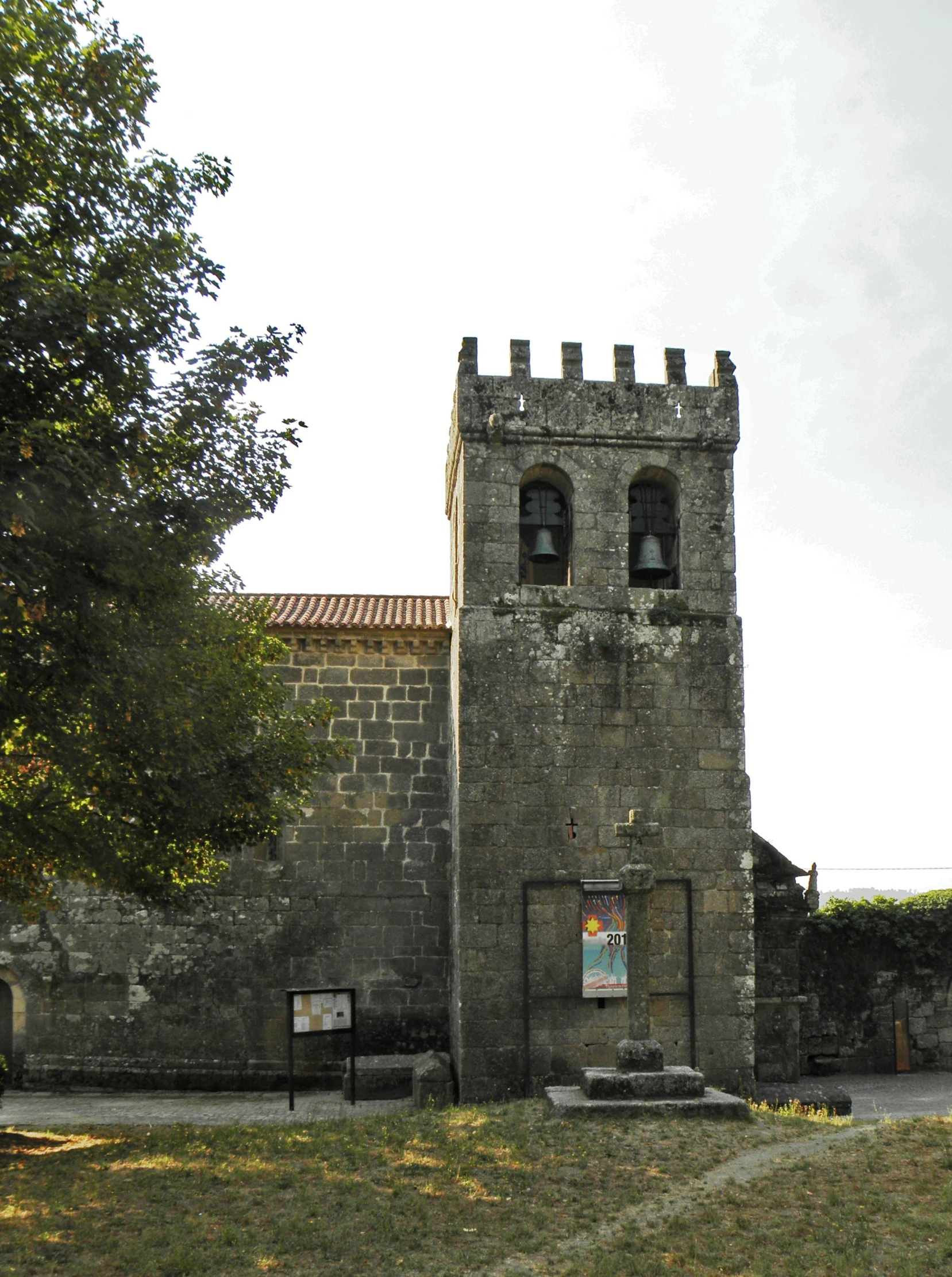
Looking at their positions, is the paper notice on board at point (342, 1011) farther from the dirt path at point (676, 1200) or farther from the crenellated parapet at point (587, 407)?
the crenellated parapet at point (587, 407)

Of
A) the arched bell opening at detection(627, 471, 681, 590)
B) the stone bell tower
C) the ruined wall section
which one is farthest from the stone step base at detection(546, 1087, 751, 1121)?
the arched bell opening at detection(627, 471, 681, 590)

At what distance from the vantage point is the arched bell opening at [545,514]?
45.7 ft

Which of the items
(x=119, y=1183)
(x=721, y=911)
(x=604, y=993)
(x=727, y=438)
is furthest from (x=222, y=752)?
(x=727, y=438)

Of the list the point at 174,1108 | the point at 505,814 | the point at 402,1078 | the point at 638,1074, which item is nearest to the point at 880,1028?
the point at 402,1078

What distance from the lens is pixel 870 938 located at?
18125mm

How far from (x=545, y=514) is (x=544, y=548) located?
60cm

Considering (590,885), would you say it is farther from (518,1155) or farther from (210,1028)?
(210,1028)

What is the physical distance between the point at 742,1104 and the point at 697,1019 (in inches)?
103

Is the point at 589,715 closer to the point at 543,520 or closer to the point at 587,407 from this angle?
the point at 543,520

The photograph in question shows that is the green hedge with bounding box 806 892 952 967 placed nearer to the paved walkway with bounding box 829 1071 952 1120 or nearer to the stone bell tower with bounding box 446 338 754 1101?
the paved walkway with bounding box 829 1071 952 1120

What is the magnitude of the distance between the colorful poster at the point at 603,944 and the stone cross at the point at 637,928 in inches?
56.7

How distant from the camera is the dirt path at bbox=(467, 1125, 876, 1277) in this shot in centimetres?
647

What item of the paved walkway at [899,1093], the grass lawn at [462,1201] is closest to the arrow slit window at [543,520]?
the grass lawn at [462,1201]

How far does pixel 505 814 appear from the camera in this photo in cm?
1293
